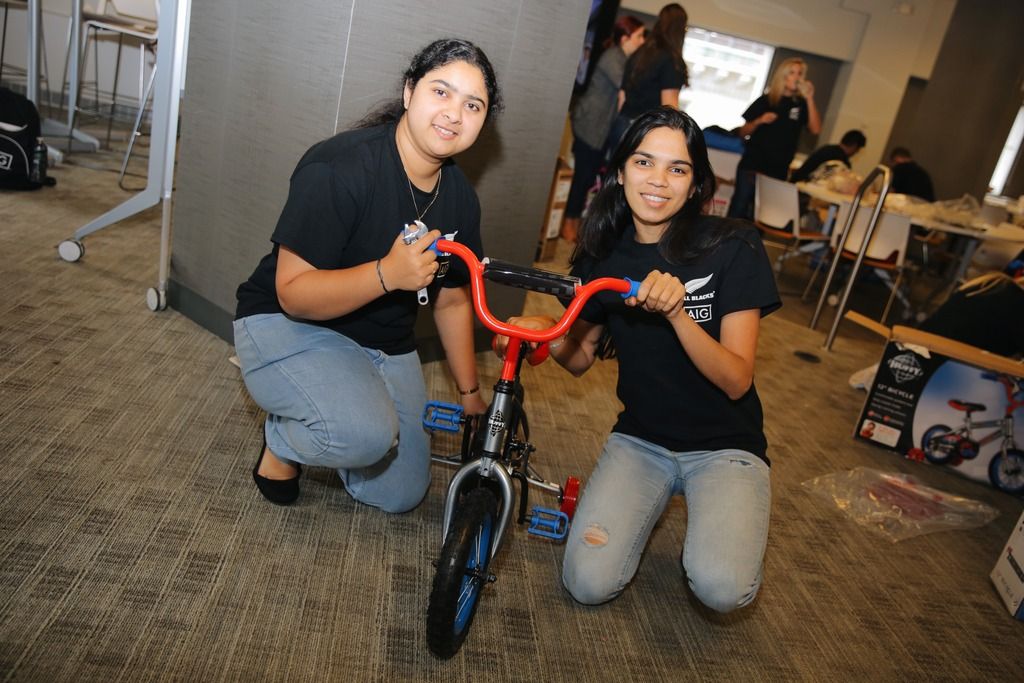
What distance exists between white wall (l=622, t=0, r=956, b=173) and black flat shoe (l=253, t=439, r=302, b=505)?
8.65m

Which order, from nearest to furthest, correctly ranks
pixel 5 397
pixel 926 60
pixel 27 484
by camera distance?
1. pixel 27 484
2. pixel 5 397
3. pixel 926 60

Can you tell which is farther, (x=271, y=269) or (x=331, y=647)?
(x=271, y=269)

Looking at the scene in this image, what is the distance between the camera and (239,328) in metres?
1.95

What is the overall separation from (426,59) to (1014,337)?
2.86m

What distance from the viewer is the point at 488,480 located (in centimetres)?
169

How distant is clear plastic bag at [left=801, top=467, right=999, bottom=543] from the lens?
9.02 ft

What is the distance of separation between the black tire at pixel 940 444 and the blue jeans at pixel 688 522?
163 centimetres

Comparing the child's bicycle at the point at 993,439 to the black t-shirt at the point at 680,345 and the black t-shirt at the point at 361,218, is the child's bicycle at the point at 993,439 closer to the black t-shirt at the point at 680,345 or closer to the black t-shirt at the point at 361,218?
the black t-shirt at the point at 680,345

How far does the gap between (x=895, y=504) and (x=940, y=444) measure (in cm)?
54

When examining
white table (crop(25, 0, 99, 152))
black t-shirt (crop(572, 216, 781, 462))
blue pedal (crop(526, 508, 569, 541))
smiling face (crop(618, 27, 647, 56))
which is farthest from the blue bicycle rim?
smiling face (crop(618, 27, 647, 56))

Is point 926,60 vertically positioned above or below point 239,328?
above

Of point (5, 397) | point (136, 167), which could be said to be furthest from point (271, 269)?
point (136, 167)

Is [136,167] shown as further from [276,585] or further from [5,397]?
[276,585]

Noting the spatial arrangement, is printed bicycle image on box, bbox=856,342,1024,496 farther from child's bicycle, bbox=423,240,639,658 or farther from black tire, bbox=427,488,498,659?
black tire, bbox=427,488,498,659
